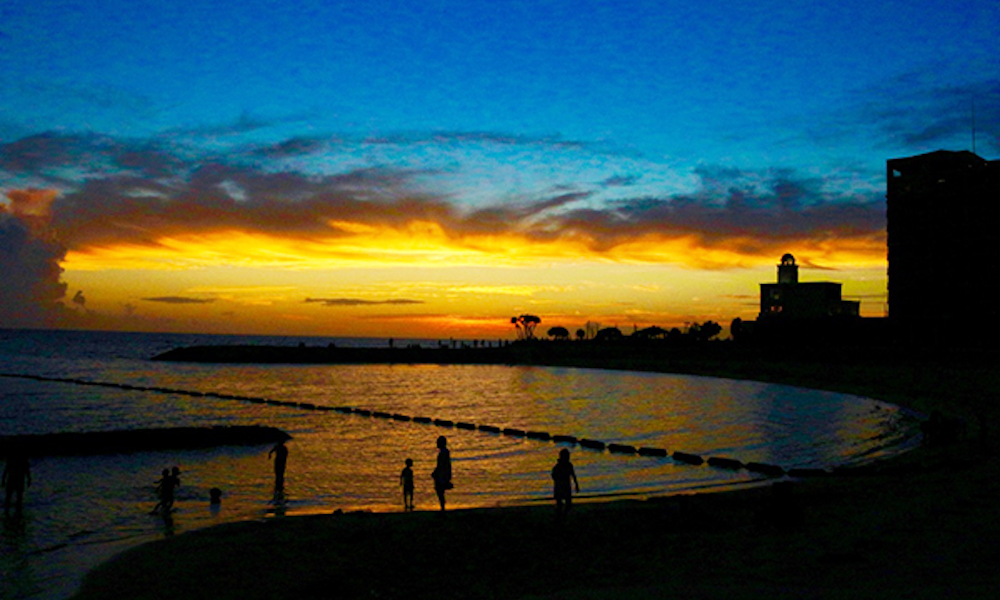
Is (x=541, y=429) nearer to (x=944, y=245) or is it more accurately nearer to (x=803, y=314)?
(x=803, y=314)

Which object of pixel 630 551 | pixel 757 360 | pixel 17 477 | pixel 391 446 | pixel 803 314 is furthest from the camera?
pixel 803 314

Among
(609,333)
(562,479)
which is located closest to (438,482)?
(562,479)

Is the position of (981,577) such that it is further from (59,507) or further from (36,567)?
(59,507)

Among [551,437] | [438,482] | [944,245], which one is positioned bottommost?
[551,437]

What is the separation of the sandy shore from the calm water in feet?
8.64

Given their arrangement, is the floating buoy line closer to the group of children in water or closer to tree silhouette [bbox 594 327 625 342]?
the group of children in water

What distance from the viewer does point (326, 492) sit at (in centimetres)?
2366

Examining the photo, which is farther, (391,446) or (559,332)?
(559,332)

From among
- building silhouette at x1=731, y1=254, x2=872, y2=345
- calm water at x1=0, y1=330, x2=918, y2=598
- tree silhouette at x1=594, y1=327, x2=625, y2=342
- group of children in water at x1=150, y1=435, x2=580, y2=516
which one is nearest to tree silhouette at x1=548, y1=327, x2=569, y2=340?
tree silhouette at x1=594, y1=327, x2=625, y2=342

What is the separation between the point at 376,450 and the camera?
33875mm

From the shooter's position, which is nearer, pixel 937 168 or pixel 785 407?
pixel 785 407

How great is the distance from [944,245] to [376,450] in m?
93.4

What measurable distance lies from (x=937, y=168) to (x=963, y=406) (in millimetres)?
66455

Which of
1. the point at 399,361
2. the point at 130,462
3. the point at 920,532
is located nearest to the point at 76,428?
the point at 130,462
